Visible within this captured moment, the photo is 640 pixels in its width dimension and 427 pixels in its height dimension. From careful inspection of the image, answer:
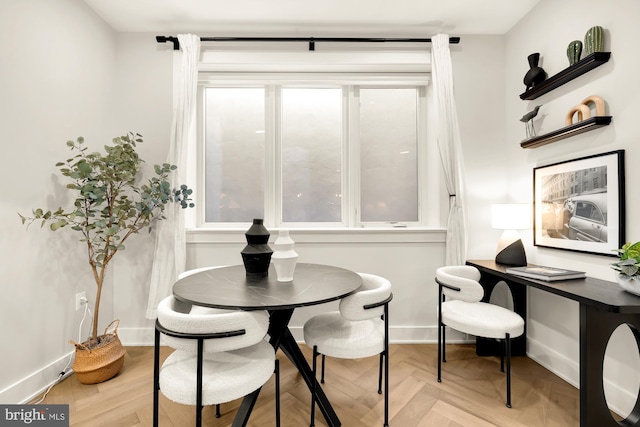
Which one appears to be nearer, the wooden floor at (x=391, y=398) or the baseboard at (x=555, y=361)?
the wooden floor at (x=391, y=398)

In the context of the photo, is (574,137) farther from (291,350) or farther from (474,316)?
(291,350)

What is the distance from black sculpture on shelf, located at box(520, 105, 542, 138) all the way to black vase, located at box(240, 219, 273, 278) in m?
2.20

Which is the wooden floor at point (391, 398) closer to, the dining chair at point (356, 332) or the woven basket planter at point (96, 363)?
the woven basket planter at point (96, 363)

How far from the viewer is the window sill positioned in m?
2.68

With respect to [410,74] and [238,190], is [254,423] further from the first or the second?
[410,74]

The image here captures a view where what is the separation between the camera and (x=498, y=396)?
1934mm

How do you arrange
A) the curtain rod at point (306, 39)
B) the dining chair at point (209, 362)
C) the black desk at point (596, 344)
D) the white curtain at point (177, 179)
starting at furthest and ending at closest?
the curtain rod at point (306, 39) → the white curtain at point (177, 179) → the black desk at point (596, 344) → the dining chair at point (209, 362)

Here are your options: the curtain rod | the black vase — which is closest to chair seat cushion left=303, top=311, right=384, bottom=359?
the black vase

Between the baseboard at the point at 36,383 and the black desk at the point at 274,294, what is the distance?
1276 millimetres

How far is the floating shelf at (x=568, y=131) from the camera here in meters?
1.81

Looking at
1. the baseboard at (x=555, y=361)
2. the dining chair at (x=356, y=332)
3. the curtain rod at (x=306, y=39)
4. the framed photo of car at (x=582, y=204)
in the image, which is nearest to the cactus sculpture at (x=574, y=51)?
the framed photo of car at (x=582, y=204)

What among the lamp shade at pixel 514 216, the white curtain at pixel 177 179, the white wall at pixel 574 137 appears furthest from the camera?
the white curtain at pixel 177 179

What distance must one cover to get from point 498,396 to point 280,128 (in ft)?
8.99

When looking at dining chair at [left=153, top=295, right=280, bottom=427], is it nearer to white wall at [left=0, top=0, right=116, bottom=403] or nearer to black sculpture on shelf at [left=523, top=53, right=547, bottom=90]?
white wall at [left=0, top=0, right=116, bottom=403]
